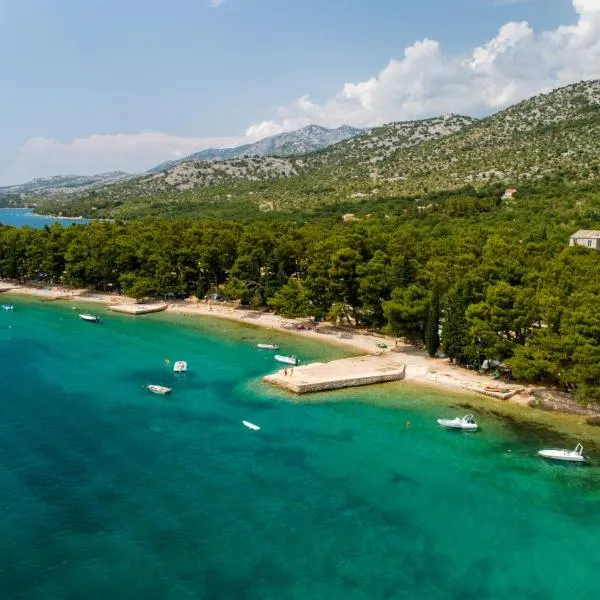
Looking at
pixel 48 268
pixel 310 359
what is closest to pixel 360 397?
pixel 310 359

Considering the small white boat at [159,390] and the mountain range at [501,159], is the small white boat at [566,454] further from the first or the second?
the mountain range at [501,159]

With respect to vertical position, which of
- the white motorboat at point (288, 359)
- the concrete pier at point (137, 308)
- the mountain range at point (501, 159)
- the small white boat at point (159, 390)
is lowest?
the small white boat at point (159, 390)

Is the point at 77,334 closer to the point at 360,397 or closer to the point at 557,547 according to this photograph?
the point at 360,397

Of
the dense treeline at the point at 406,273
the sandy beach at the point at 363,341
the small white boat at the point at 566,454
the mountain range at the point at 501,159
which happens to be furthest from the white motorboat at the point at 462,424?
the mountain range at the point at 501,159

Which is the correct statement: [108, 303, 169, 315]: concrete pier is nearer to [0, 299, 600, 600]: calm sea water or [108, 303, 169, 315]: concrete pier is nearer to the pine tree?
[0, 299, 600, 600]: calm sea water

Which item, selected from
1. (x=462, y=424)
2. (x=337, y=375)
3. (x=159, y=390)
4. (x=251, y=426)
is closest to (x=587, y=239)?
(x=337, y=375)

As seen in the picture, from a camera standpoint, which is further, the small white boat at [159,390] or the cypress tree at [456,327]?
the cypress tree at [456,327]

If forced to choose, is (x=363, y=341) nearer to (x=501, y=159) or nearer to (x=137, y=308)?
(x=137, y=308)
